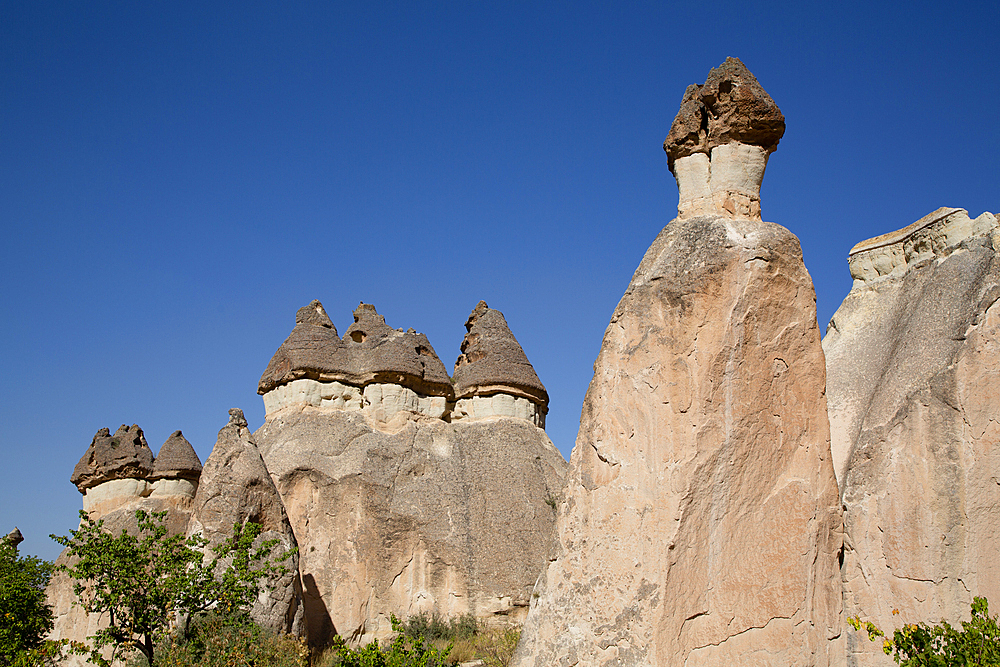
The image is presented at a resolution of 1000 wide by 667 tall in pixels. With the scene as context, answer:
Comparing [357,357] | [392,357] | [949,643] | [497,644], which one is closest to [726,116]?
[949,643]

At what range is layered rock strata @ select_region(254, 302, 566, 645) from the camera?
551 inches

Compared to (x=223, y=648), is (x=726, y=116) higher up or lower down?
higher up

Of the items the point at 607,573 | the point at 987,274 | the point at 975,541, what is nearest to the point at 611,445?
the point at 607,573

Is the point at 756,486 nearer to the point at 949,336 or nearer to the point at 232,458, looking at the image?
the point at 949,336

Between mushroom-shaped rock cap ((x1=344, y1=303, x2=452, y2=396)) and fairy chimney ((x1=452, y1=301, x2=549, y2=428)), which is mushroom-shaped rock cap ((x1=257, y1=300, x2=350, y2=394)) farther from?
fairy chimney ((x1=452, y1=301, x2=549, y2=428))

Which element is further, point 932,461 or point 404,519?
point 404,519

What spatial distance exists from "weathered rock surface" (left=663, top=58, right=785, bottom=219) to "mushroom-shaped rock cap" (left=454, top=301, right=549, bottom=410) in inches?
429

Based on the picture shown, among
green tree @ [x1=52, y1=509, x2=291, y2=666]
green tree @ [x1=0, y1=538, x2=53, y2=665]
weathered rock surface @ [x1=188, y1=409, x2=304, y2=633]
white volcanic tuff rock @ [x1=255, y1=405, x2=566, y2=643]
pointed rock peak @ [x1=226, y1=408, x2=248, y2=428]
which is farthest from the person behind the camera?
white volcanic tuff rock @ [x1=255, y1=405, x2=566, y2=643]

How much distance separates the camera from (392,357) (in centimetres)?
1673

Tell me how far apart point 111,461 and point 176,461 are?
1.22 metres

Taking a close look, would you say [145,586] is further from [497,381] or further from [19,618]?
[497,381]

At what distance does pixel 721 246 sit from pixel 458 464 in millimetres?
10795

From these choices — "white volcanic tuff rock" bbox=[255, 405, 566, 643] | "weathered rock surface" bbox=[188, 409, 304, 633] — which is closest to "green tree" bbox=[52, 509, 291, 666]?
"weathered rock surface" bbox=[188, 409, 304, 633]

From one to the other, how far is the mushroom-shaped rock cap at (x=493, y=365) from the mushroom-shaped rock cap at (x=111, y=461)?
6.38 metres
